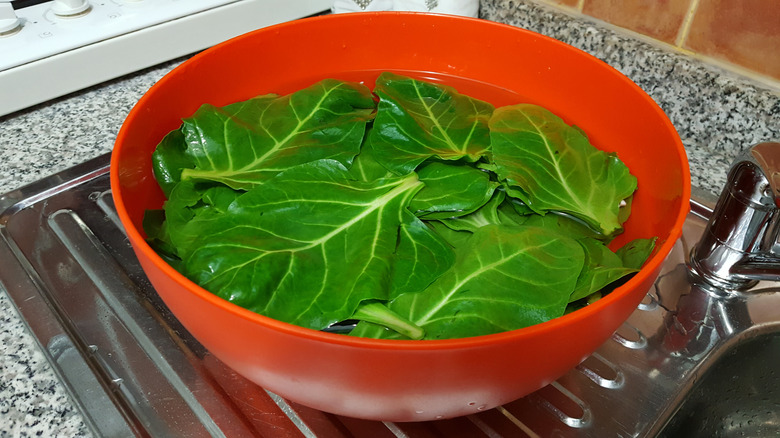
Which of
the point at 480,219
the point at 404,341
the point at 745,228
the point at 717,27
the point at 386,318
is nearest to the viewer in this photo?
the point at 404,341

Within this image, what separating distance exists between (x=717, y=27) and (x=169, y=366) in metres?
0.87

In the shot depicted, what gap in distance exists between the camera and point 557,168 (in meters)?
0.67

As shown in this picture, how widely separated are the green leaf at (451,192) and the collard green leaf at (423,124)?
0.02 metres

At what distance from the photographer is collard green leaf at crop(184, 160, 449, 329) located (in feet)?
1.61

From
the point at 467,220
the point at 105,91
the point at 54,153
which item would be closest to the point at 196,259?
the point at 467,220

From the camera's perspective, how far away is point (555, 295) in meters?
0.51

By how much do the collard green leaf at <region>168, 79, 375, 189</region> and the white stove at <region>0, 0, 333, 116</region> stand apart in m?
0.40

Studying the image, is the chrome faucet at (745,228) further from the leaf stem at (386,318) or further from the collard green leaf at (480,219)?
the leaf stem at (386,318)

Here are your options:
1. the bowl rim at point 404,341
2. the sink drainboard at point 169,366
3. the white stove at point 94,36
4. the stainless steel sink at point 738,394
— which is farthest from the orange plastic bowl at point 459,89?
the white stove at point 94,36

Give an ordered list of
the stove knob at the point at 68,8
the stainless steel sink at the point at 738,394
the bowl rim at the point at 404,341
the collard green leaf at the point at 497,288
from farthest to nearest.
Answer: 1. the stove knob at the point at 68,8
2. the stainless steel sink at the point at 738,394
3. the collard green leaf at the point at 497,288
4. the bowl rim at the point at 404,341

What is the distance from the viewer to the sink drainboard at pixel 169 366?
1.88 feet

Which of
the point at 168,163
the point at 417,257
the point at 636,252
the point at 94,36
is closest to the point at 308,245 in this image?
the point at 417,257

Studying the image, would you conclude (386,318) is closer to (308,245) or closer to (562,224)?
(308,245)

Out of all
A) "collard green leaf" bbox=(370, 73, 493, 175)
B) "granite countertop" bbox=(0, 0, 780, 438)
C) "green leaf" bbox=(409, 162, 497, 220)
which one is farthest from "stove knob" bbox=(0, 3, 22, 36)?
"green leaf" bbox=(409, 162, 497, 220)
